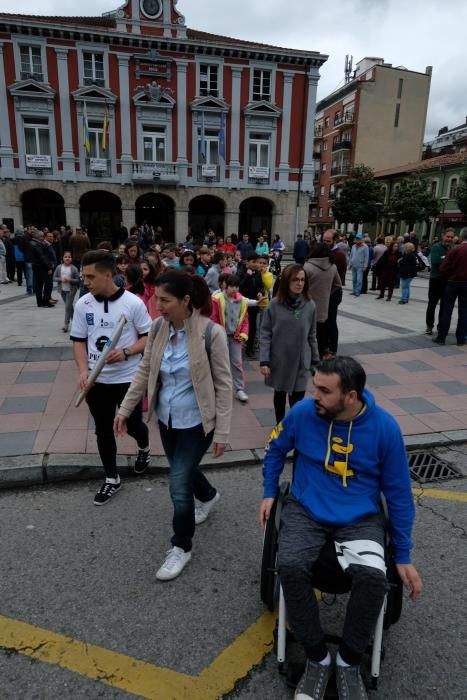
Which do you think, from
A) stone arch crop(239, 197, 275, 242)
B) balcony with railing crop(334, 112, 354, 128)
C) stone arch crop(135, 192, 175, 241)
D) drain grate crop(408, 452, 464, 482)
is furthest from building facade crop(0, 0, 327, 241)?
drain grate crop(408, 452, 464, 482)

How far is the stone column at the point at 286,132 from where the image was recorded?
100 feet

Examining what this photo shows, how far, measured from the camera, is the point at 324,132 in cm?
5738

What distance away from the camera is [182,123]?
97.5 feet

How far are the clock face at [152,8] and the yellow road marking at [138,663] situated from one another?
34187 millimetres

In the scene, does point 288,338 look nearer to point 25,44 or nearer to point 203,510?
point 203,510

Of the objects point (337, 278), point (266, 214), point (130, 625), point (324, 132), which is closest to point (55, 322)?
point (337, 278)

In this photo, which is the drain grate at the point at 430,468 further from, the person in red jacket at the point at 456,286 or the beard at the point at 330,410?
the person in red jacket at the point at 456,286

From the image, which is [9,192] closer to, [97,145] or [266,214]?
[97,145]

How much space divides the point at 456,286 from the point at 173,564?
6978mm

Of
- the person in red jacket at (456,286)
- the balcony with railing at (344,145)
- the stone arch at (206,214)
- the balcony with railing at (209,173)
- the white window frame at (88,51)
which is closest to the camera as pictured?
the person in red jacket at (456,286)

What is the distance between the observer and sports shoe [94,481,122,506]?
3730 millimetres

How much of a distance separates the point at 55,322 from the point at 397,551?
9036 millimetres

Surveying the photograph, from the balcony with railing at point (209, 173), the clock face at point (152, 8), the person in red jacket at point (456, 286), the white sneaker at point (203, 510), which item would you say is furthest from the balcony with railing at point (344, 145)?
the white sneaker at point (203, 510)

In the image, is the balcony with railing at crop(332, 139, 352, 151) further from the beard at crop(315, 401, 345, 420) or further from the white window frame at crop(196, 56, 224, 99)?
the beard at crop(315, 401, 345, 420)
